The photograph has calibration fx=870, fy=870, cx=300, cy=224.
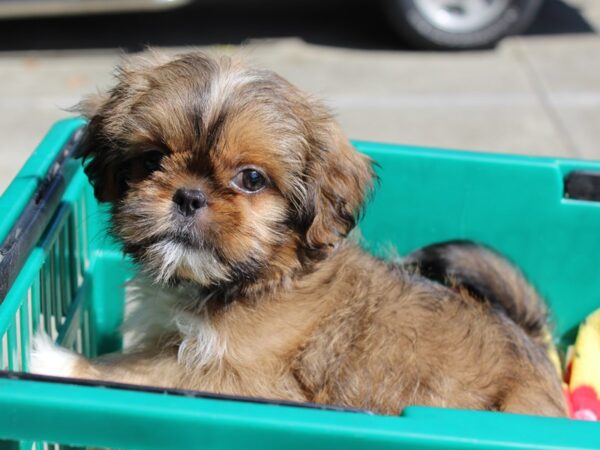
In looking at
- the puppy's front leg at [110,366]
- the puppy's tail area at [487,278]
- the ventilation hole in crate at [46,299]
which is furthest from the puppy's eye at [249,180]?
the puppy's tail area at [487,278]

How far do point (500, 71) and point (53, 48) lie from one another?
415cm

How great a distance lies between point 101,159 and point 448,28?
5621mm

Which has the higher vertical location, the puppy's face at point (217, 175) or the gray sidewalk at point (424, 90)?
the puppy's face at point (217, 175)

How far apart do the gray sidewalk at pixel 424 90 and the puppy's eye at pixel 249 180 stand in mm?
3494

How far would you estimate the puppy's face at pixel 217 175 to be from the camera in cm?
256

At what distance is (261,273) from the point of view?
2.71 m

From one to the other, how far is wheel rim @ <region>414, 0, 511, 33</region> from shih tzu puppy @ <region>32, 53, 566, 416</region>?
16.3 feet

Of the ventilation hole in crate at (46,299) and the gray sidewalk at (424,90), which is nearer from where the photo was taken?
the ventilation hole in crate at (46,299)

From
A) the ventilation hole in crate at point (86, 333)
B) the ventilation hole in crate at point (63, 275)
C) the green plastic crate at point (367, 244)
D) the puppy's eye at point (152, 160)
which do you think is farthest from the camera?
the ventilation hole in crate at point (86, 333)

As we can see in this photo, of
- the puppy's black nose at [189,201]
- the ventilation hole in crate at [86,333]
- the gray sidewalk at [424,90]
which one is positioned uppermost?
the puppy's black nose at [189,201]

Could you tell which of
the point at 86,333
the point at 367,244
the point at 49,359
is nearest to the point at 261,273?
the point at 49,359

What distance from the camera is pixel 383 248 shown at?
3.96 metres

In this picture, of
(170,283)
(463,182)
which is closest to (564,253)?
(463,182)

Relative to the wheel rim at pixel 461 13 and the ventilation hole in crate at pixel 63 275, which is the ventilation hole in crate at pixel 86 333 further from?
the wheel rim at pixel 461 13
